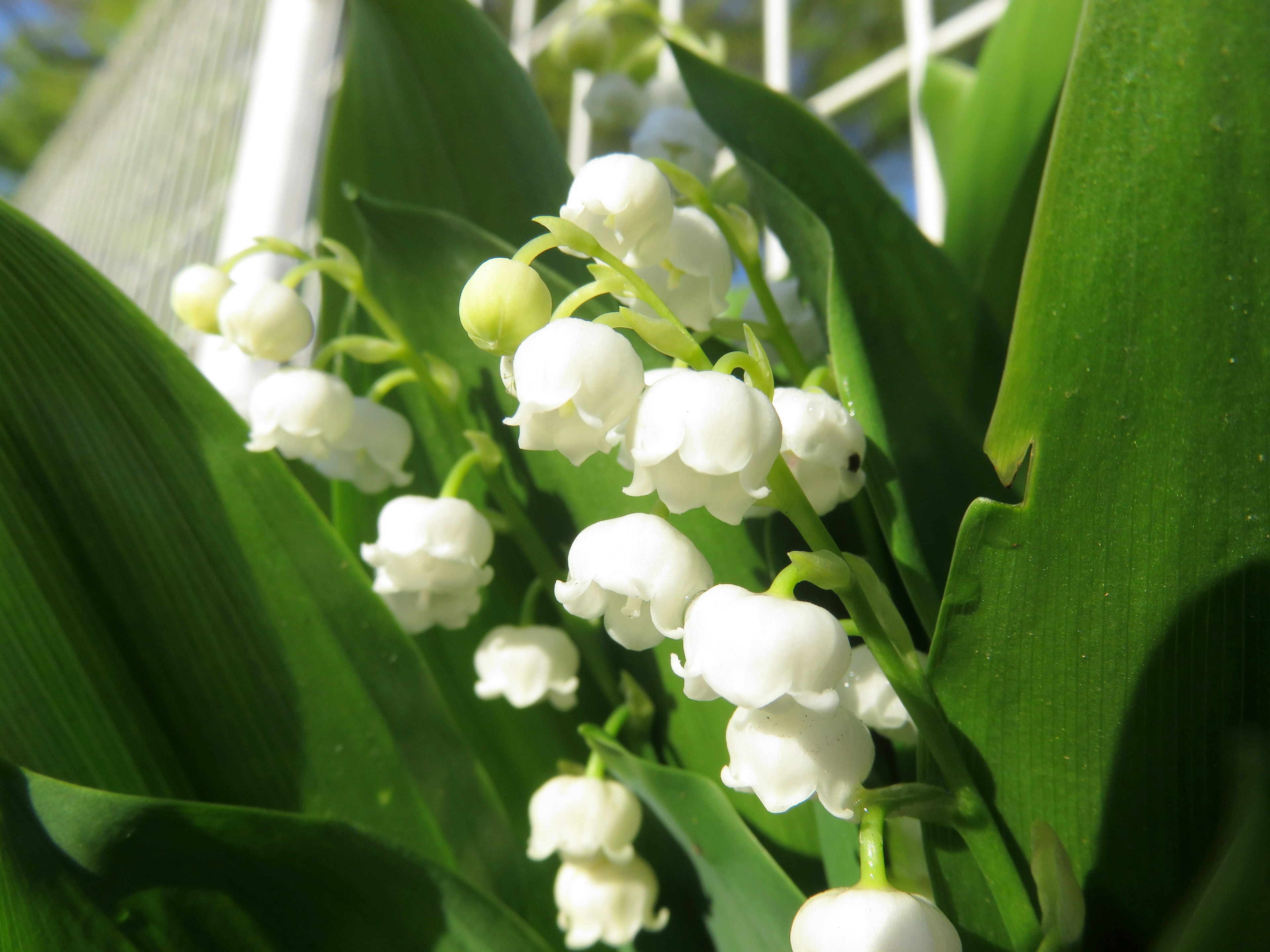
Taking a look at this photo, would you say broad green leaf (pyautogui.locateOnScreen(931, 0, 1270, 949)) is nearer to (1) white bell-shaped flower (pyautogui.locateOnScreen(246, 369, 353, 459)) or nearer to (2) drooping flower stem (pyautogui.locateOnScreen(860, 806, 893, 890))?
(2) drooping flower stem (pyautogui.locateOnScreen(860, 806, 893, 890))

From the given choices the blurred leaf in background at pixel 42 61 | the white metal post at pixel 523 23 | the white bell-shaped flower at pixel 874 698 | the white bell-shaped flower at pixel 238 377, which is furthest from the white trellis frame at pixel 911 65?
the blurred leaf in background at pixel 42 61

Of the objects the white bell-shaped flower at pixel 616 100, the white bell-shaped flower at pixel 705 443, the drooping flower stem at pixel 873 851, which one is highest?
the white bell-shaped flower at pixel 616 100

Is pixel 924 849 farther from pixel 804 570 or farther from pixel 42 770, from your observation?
pixel 42 770

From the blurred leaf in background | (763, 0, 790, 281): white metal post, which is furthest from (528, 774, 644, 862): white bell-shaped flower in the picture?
the blurred leaf in background

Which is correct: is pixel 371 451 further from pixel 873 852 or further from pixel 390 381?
pixel 873 852

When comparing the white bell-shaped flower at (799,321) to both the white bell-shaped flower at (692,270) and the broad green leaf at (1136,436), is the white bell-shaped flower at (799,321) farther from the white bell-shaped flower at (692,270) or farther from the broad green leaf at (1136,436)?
the broad green leaf at (1136,436)

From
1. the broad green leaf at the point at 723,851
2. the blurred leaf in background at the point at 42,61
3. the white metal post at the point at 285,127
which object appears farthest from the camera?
the blurred leaf in background at the point at 42,61

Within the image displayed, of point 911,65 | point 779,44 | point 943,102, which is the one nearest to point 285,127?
point 779,44

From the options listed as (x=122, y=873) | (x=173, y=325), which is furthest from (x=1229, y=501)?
(x=173, y=325)
